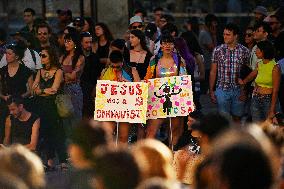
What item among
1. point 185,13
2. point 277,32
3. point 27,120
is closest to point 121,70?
point 27,120

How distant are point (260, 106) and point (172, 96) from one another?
1062mm

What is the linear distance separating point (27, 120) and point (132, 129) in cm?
165

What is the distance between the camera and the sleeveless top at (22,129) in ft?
35.9

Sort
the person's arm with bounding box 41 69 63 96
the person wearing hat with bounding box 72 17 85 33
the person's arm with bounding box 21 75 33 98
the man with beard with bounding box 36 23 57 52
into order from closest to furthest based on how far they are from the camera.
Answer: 1. the person's arm with bounding box 41 69 63 96
2. the person's arm with bounding box 21 75 33 98
3. the man with beard with bounding box 36 23 57 52
4. the person wearing hat with bounding box 72 17 85 33

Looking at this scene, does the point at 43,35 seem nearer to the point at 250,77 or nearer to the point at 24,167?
the point at 250,77

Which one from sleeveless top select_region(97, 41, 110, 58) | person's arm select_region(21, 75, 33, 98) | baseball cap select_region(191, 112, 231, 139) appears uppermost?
baseball cap select_region(191, 112, 231, 139)

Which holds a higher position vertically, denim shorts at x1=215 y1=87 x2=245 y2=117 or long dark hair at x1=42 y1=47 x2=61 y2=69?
long dark hair at x1=42 y1=47 x2=61 y2=69

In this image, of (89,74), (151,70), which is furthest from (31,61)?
(151,70)

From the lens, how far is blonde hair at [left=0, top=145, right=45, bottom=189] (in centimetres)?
476

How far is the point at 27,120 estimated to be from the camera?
11.0m

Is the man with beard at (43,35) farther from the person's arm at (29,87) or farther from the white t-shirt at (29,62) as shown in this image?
the person's arm at (29,87)

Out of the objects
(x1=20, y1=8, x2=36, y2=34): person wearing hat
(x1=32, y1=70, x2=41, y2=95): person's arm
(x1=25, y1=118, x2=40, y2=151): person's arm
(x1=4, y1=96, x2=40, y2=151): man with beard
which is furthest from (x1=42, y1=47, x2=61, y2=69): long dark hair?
(x1=20, y1=8, x2=36, y2=34): person wearing hat

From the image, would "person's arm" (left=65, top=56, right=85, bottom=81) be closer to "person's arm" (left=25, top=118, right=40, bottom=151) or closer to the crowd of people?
the crowd of people

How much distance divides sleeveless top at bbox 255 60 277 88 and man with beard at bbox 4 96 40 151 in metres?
2.68
